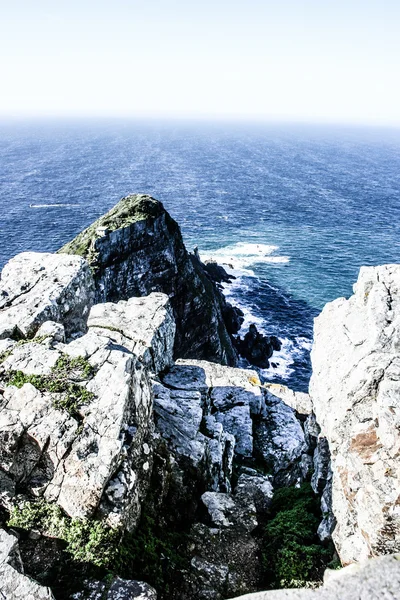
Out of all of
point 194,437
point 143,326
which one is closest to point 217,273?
point 143,326

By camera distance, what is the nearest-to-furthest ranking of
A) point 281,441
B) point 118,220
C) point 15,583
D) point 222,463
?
1. point 15,583
2. point 222,463
3. point 281,441
4. point 118,220

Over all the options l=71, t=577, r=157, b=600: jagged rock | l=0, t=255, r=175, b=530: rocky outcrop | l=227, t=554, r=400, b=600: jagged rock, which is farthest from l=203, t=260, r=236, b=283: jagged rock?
l=227, t=554, r=400, b=600: jagged rock

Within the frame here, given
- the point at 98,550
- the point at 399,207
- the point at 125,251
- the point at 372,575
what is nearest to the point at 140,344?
the point at 98,550

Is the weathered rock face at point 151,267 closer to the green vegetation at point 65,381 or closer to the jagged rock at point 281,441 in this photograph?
the jagged rock at point 281,441

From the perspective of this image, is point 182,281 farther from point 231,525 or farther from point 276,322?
point 231,525

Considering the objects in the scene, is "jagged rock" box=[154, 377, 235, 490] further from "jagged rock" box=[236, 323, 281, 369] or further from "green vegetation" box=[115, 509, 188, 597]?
"jagged rock" box=[236, 323, 281, 369]

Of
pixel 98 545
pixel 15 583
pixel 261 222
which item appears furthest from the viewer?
pixel 261 222

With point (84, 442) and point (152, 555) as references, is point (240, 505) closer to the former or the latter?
point (152, 555)

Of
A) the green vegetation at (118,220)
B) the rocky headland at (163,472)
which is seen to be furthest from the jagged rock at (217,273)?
the rocky headland at (163,472)
